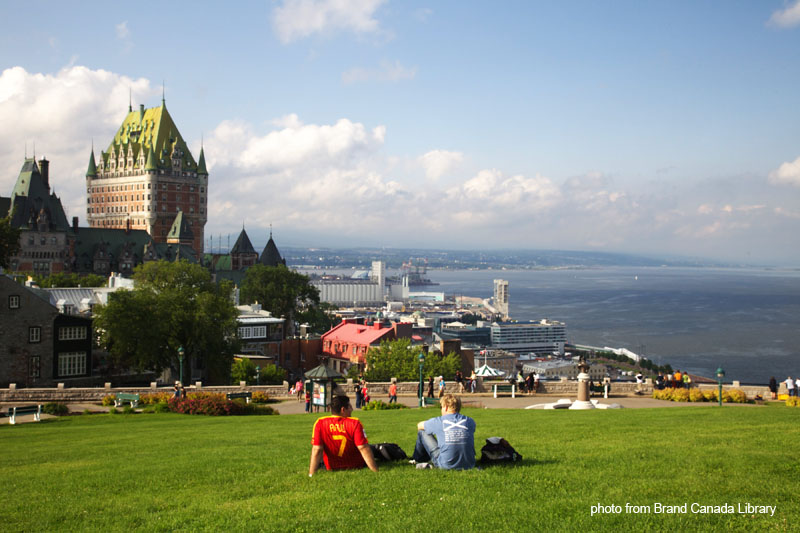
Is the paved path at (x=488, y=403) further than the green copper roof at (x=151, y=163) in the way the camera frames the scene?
No

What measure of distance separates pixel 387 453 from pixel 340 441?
1.13 meters

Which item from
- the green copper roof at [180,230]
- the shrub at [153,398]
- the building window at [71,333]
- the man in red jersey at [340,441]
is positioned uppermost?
the green copper roof at [180,230]

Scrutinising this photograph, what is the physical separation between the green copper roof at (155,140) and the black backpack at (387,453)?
479ft

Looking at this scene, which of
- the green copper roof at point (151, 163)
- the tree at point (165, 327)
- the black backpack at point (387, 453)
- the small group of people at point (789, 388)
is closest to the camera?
the black backpack at point (387, 453)

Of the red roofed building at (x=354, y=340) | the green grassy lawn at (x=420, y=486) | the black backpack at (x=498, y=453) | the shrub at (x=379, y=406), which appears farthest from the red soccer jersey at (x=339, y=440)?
the red roofed building at (x=354, y=340)

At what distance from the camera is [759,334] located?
170000 millimetres

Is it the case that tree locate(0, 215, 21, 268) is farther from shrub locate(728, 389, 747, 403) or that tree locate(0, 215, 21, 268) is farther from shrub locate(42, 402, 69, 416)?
shrub locate(728, 389, 747, 403)

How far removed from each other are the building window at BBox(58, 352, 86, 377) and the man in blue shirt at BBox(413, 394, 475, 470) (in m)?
36.9

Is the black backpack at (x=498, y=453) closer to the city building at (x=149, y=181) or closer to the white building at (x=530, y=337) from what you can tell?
the city building at (x=149, y=181)

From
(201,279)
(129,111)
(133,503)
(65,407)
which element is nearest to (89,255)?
(129,111)

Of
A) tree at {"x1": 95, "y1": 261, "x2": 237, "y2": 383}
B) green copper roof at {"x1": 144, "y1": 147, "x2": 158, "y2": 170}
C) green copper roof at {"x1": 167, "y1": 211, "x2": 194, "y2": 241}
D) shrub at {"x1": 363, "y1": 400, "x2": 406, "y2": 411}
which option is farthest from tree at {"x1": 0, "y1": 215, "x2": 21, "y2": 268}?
green copper roof at {"x1": 144, "y1": 147, "x2": 158, "y2": 170}

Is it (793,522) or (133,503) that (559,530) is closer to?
(793,522)

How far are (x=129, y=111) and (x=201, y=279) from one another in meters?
117

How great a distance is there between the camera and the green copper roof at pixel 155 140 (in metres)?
150
